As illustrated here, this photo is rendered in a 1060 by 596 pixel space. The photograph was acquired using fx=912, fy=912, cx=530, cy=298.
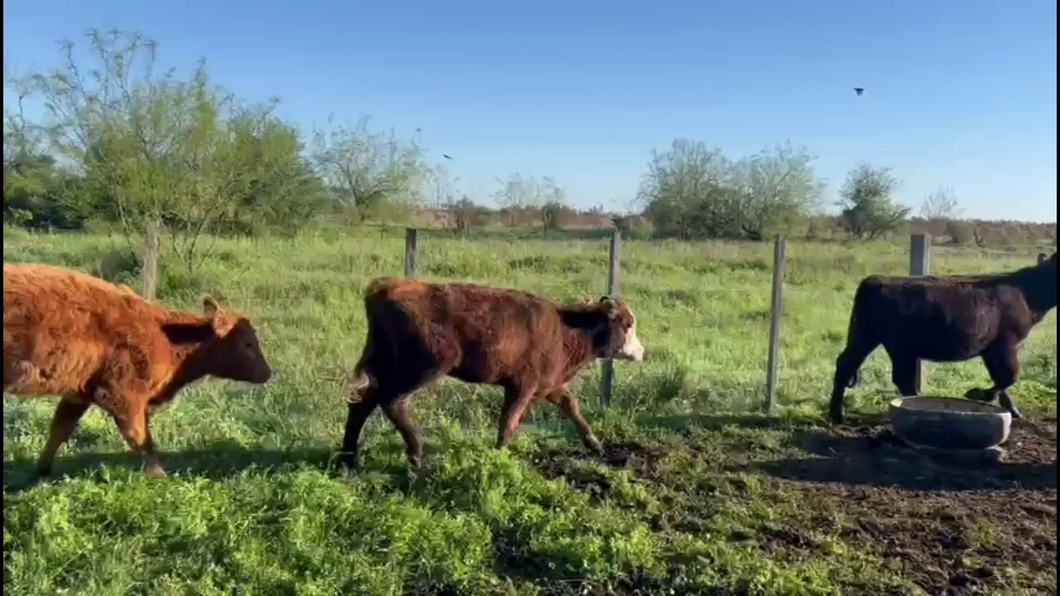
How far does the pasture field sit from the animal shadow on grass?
0.10 ft

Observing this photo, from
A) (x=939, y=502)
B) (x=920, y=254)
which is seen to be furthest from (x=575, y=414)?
(x=920, y=254)

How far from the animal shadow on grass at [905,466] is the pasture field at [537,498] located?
30mm

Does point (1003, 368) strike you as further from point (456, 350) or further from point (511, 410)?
point (456, 350)

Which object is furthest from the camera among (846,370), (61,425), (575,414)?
(846,370)

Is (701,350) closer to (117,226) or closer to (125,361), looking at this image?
(125,361)

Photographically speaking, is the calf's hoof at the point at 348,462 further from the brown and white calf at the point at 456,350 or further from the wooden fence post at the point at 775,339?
the wooden fence post at the point at 775,339

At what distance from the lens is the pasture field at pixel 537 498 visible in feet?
16.1

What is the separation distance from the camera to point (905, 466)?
7348mm

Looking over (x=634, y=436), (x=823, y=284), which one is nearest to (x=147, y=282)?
(x=634, y=436)

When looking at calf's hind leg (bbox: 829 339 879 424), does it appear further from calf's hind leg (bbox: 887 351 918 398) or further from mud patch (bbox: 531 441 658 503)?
mud patch (bbox: 531 441 658 503)

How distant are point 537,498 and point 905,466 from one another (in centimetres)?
325

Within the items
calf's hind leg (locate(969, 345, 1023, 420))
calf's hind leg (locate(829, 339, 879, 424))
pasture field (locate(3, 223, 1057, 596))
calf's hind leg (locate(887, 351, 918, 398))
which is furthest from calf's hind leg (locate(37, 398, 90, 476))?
calf's hind leg (locate(969, 345, 1023, 420))

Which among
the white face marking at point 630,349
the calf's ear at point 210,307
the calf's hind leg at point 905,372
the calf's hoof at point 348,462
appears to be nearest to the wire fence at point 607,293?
the white face marking at point 630,349

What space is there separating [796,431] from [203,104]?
526 inches
